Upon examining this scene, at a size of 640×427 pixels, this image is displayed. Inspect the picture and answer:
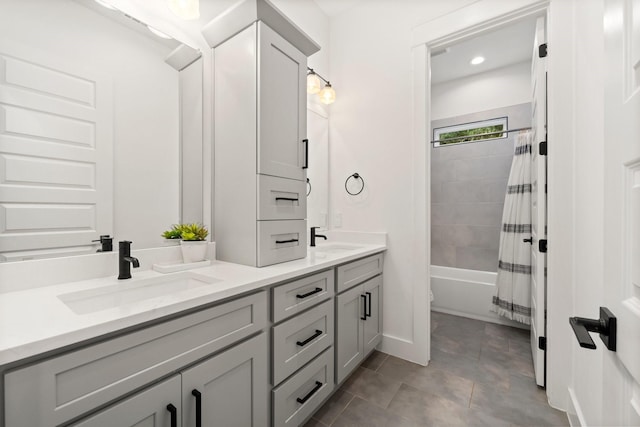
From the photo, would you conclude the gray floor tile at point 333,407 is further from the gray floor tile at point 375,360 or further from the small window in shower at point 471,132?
the small window in shower at point 471,132

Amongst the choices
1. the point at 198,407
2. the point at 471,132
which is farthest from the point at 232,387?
the point at 471,132

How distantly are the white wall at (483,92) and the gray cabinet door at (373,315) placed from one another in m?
2.51

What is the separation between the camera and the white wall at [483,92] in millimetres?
2961

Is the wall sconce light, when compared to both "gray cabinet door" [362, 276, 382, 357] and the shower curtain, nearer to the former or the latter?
"gray cabinet door" [362, 276, 382, 357]

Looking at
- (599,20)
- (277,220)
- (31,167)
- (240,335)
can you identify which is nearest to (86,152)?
(31,167)

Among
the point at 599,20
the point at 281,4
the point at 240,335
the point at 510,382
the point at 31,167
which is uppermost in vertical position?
the point at 281,4

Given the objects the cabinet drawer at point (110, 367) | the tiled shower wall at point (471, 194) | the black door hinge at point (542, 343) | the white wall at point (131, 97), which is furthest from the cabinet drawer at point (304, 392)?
the tiled shower wall at point (471, 194)

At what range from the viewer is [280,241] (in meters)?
1.43

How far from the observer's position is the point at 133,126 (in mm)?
1248

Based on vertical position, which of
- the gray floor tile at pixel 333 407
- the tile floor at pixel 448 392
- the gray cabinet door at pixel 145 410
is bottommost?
the tile floor at pixel 448 392

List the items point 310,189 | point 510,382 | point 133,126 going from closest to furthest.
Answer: point 133,126, point 510,382, point 310,189

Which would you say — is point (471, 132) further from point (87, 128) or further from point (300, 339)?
point (87, 128)

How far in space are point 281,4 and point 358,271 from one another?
81.4 inches

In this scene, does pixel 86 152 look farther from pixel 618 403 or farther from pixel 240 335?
pixel 618 403
